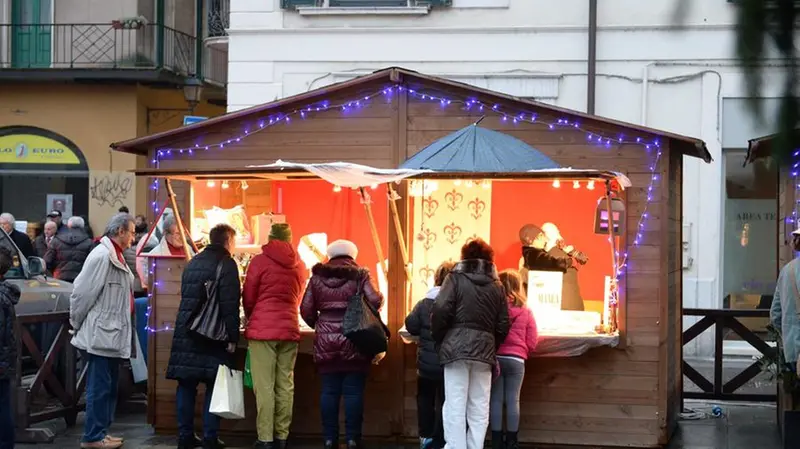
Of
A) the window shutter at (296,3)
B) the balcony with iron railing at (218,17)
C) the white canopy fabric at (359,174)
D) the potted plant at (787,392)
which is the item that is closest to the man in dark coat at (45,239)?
the window shutter at (296,3)

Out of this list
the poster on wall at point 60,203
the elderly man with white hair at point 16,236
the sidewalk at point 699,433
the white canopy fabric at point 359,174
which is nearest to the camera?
the white canopy fabric at point 359,174

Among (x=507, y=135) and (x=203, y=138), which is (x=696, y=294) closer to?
(x=507, y=135)

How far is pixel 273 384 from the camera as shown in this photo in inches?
353

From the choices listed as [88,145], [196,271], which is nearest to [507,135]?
[196,271]

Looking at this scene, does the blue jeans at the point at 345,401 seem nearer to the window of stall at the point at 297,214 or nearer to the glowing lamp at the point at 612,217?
the window of stall at the point at 297,214

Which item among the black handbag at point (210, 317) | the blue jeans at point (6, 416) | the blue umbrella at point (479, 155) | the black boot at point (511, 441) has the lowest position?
the black boot at point (511, 441)

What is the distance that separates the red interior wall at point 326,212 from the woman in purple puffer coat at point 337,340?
4.31 ft

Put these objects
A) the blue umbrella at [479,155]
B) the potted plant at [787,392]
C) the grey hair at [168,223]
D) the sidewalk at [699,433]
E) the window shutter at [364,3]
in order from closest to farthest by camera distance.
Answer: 1. the blue umbrella at [479,155]
2. the potted plant at [787,392]
3. the sidewalk at [699,433]
4. the grey hair at [168,223]
5. the window shutter at [364,3]

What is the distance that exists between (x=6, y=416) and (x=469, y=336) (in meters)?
3.12

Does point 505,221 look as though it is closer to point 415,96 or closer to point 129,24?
point 415,96

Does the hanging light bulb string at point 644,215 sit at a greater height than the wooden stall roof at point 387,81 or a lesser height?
lesser

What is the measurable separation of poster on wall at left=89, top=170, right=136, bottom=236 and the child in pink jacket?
12.1 metres

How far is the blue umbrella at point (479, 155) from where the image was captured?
8.53 meters

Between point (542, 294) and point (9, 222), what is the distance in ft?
25.0
